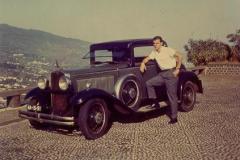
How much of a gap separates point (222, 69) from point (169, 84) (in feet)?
38.6

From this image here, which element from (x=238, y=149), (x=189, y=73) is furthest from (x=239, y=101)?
(x=238, y=149)

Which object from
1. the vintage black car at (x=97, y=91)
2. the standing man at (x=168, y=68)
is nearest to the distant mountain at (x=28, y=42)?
the vintage black car at (x=97, y=91)

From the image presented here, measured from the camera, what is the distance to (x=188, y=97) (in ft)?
28.7

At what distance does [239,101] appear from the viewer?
9.93 m

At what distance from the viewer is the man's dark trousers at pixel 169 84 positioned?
24.1 ft

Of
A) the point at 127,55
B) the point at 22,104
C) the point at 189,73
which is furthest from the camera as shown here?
the point at 22,104

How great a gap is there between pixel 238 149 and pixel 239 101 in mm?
4937

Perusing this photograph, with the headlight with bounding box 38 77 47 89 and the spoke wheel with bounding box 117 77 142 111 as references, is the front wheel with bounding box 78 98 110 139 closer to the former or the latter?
the spoke wheel with bounding box 117 77 142 111

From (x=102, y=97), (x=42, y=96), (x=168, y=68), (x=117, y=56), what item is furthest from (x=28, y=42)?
(x=102, y=97)

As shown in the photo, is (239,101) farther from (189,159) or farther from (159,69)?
(189,159)

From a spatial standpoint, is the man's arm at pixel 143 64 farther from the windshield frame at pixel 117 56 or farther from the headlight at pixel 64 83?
the headlight at pixel 64 83

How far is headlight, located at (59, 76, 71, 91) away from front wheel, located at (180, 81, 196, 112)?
323 centimetres

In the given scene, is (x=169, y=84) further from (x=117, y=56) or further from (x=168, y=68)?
(x=117, y=56)

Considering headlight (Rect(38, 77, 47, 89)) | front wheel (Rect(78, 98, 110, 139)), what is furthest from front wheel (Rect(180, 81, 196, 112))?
headlight (Rect(38, 77, 47, 89))
